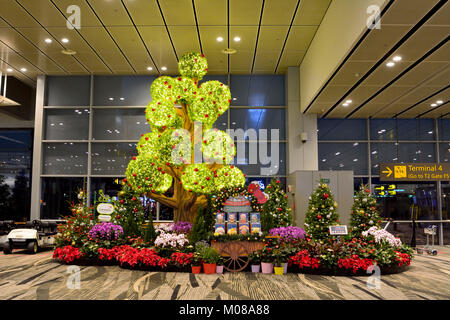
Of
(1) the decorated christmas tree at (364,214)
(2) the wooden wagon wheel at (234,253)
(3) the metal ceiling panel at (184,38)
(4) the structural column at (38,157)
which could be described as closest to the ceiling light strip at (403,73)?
(1) the decorated christmas tree at (364,214)

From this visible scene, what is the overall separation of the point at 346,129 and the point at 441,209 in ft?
13.7

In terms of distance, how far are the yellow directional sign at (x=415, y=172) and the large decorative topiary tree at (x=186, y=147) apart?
5571 mm

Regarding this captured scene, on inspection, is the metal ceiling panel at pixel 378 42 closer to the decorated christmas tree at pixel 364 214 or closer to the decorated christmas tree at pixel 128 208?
the decorated christmas tree at pixel 364 214

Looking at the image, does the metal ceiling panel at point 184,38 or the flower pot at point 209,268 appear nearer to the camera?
the flower pot at point 209,268

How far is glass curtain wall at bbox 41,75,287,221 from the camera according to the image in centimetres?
1316

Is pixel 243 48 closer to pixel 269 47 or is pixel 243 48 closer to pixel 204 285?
pixel 269 47

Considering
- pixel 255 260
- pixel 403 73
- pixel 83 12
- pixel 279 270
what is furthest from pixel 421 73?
pixel 83 12

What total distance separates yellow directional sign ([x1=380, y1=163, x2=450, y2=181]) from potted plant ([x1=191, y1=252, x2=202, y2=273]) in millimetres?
7461

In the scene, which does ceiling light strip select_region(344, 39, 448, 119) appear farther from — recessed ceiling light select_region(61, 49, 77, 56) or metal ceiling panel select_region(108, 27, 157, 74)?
recessed ceiling light select_region(61, 49, 77, 56)

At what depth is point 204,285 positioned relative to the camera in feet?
22.3

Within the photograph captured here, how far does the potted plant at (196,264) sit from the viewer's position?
780 centimetres

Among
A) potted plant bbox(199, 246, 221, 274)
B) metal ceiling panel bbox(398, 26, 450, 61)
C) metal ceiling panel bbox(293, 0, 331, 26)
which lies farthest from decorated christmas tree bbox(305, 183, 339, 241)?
metal ceiling panel bbox(293, 0, 331, 26)

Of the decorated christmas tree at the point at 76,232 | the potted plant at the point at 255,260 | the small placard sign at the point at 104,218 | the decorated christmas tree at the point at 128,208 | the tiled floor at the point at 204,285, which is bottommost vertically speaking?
the tiled floor at the point at 204,285
